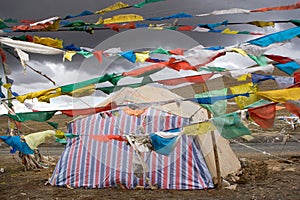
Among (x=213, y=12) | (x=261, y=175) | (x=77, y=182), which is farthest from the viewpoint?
(x=261, y=175)

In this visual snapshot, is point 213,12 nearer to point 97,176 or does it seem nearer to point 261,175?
point 97,176

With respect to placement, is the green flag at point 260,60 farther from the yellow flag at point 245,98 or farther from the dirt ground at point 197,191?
the dirt ground at point 197,191

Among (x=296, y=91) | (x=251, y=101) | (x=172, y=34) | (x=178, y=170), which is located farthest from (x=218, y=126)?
(x=178, y=170)

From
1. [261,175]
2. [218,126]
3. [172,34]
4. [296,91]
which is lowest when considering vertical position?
[261,175]

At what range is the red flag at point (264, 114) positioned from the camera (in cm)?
568

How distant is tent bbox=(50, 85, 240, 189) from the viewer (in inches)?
376

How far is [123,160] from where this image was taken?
9.79m

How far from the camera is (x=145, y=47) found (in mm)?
9031

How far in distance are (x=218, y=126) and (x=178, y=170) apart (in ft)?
12.3

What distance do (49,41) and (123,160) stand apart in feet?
13.3

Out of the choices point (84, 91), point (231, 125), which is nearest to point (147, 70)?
point (84, 91)

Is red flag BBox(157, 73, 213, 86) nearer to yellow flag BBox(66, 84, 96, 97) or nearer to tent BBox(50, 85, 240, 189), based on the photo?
yellow flag BBox(66, 84, 96, 97)

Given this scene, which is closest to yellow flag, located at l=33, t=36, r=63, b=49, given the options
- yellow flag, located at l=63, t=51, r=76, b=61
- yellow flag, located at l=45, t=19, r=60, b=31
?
yellow flag, located at l=45, t=19, r=60, b=31

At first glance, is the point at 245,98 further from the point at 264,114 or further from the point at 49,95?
the point at 49,95
